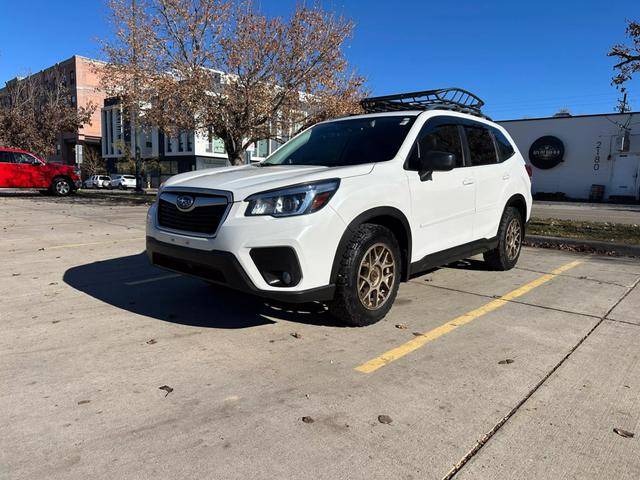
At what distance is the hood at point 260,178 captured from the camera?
366 cm

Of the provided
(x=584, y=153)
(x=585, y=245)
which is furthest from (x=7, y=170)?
(x=584, y=153)

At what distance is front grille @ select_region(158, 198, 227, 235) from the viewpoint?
12.2 ft

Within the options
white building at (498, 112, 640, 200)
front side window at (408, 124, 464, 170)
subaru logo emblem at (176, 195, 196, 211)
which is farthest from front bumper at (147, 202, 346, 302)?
white building at (498, 112, 640, 200)

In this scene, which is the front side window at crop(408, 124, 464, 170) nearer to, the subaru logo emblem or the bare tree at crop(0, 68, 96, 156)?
the subaru logo emblem

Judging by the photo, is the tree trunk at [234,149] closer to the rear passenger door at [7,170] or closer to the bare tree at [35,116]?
the rear passenger door at [7,170]

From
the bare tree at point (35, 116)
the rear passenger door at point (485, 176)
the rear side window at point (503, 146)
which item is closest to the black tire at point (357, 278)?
the rear passenger door at point (485, 176)

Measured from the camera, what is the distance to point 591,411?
113 inches

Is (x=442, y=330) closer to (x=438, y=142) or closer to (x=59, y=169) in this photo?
(x=438, y=142)

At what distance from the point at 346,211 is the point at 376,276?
0.72 meters

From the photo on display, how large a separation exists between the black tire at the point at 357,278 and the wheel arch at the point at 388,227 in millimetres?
63

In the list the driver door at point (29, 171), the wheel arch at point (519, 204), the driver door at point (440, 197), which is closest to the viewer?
the driver door at point (440, 197)

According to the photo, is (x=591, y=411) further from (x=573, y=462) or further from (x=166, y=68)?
(x=166, y=68)

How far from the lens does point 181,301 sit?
492cm

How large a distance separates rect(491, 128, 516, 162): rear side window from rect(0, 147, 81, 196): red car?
1946 centimetres
